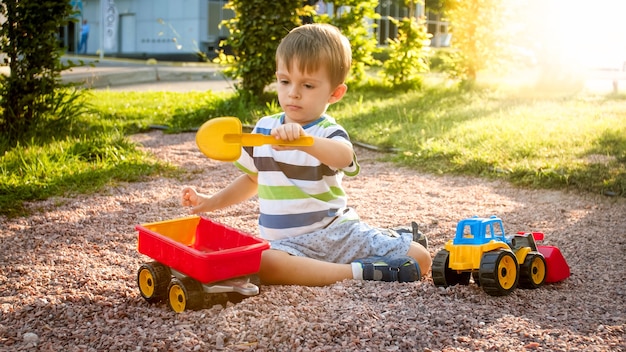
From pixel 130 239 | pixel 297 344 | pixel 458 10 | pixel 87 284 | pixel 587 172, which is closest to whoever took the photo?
pixel 297 344

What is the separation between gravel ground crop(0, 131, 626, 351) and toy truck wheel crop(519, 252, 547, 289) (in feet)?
0.14

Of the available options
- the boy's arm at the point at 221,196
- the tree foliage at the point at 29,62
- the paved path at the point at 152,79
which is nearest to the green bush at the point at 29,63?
the tree foliage at the point at 29,62

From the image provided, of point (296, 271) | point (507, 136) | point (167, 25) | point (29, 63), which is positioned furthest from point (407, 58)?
point (167, 25)

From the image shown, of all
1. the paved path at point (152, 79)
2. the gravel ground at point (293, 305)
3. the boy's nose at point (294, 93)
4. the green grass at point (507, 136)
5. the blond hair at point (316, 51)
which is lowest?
the gravel ground at point (293, 305)

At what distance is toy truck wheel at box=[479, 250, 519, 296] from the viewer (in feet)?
7.79

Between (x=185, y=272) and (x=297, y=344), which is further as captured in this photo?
(x=185, y=272)

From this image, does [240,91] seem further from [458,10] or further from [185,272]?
[185,272]

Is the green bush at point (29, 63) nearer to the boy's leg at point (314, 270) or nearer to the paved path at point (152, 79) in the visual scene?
the boy's leg at point (314, 270)

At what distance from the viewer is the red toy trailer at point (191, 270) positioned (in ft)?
7.39

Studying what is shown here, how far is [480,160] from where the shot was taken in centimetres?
529

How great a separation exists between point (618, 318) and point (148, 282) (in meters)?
1.60

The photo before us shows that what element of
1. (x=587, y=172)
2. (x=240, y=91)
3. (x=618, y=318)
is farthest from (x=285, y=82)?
(x=240, y=91)

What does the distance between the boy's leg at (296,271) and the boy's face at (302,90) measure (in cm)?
57

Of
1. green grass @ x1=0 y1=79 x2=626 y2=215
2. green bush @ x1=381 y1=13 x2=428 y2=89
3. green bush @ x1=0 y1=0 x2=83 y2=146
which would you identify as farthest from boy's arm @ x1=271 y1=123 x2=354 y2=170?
green bush @ x1=381 y1=13 x2=428 y2=89
